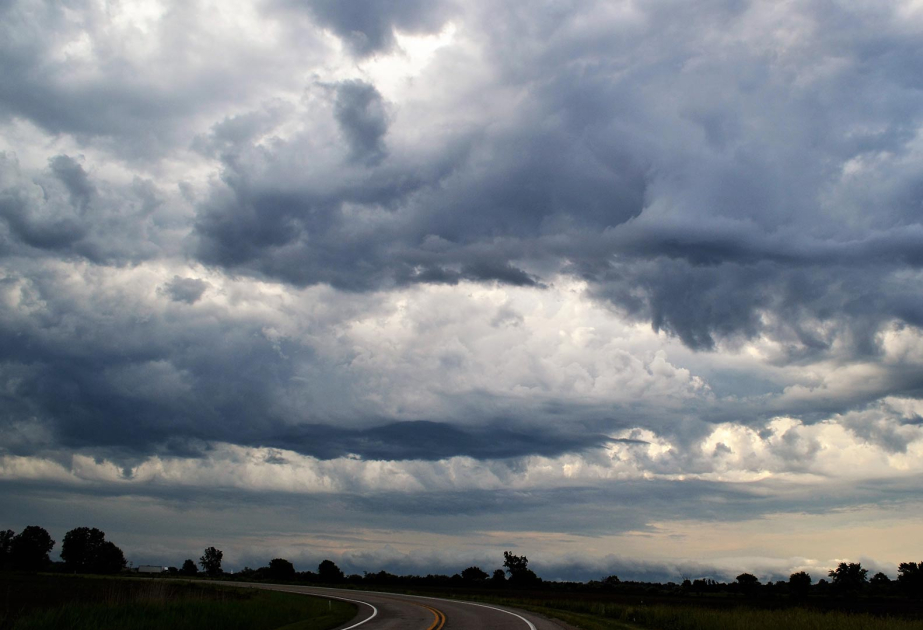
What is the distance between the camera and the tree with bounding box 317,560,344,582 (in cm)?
18074

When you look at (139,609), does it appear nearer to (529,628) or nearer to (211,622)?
(211,622)

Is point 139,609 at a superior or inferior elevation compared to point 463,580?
superior

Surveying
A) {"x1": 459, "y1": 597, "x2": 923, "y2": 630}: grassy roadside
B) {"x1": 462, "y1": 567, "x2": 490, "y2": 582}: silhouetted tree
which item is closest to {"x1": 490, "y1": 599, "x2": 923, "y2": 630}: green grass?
{"x1": 459, "y1": 597, "x2": 923, "y2": 630}: grassy roadside

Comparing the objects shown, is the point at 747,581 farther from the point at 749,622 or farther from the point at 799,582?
the point at 749,622

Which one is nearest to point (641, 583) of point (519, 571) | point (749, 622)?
point (519, 571)

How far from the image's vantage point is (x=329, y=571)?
7274 inches

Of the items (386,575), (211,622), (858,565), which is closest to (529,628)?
(211,622)

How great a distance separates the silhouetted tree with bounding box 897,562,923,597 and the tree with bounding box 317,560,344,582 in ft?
406

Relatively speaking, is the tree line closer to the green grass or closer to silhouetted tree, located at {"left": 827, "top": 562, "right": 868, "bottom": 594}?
silhouetted tree, located at {"left": 827, "top": 562, "right": 868, "bottom": 594}

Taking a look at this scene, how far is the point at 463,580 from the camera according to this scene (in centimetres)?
17975

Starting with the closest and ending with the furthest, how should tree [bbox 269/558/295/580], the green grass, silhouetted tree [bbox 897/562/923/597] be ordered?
the green grass, silhouetted tree [bbox 897/562/923/597], tree [bbox 269/558/295/580]

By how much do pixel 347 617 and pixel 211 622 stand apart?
13562mm

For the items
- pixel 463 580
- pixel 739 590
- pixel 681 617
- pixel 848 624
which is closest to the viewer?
pixel 848 624

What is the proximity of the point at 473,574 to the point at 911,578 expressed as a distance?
99382 mm
